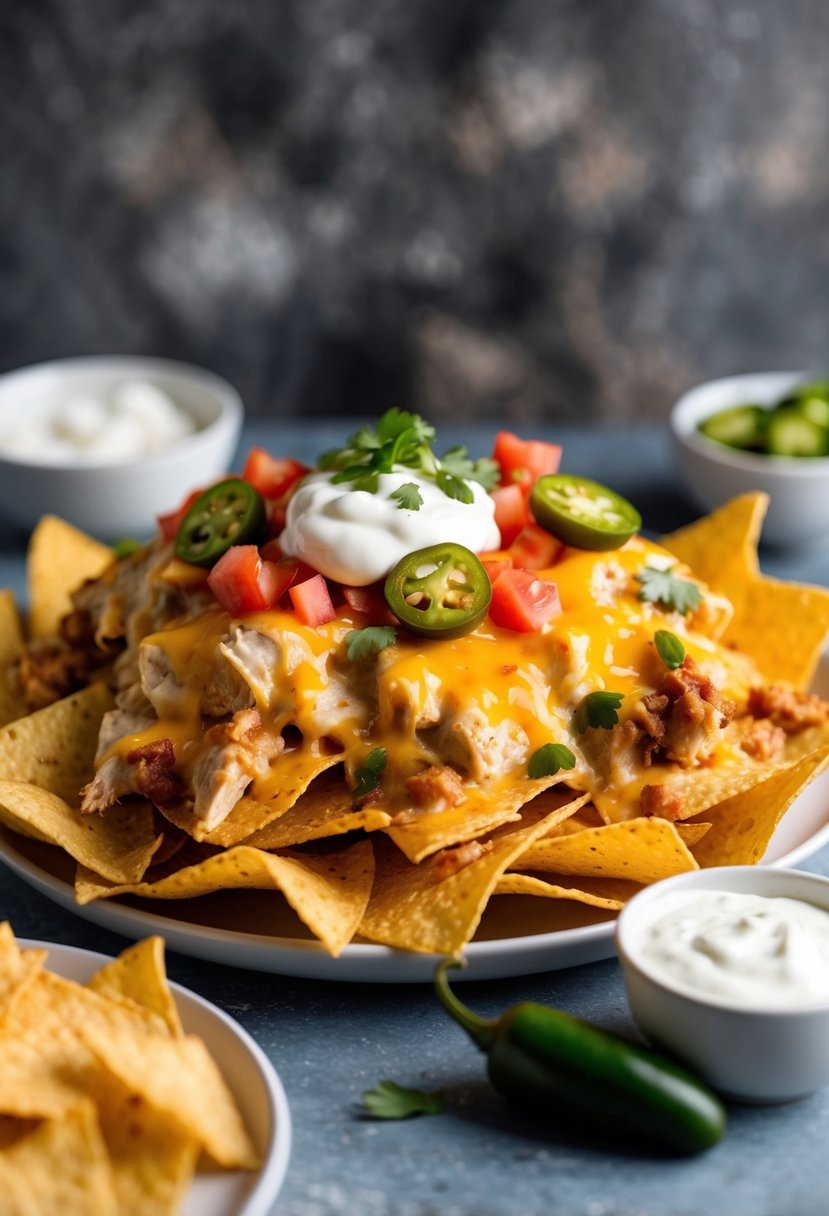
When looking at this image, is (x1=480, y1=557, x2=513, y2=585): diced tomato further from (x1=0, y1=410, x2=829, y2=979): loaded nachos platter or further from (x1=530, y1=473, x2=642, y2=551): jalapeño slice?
(x1=530, y1=473, x2=642, y2=551): jalapeño slice

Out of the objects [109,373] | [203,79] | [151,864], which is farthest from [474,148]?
[151,864]

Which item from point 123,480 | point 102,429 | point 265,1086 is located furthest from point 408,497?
point 102,429

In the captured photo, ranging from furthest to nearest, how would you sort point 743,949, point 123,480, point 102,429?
point 102,429 < point 123,480 < point 743,949

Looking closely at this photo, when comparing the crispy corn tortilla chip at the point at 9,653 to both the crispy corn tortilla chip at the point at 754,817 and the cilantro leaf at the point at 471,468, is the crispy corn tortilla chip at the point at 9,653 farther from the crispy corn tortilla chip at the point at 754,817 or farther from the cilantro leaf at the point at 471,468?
the crispy corn tortilla chip at the point at 754,817

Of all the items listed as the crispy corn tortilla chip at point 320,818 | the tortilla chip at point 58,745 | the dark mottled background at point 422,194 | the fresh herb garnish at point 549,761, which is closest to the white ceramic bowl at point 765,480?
the dark mottled background at point 422,194

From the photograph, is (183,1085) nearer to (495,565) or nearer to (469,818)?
(469,818)

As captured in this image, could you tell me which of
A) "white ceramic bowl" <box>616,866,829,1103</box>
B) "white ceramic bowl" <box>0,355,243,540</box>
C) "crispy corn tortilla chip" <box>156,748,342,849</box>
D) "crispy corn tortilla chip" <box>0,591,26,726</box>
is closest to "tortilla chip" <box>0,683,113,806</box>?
"crispy corn tortilla chip" <box>0,591,26,726</box>

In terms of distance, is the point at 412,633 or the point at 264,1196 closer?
the point at 264,1196

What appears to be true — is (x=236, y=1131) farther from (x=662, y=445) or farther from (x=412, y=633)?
(x=662, y=445)
